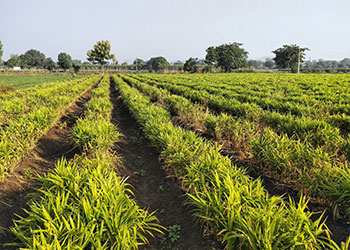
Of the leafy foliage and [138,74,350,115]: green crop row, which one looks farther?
the leafy foliage

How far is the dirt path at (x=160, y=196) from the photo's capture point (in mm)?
2268

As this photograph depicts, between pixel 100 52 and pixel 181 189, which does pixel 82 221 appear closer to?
pixel 181 189

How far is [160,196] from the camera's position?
10.3ft

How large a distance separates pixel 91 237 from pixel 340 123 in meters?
6.04

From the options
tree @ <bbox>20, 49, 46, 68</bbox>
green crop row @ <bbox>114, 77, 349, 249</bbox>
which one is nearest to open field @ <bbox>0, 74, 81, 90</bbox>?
green crop row @ <bbox>114, 77, 349, 249</bbox>

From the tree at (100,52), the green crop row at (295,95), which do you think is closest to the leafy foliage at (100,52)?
the tree at (100,52)

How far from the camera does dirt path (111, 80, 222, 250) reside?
7.44ft

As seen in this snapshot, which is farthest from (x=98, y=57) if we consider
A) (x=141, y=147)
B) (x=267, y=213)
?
(x=267, y=213)

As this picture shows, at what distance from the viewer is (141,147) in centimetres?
513

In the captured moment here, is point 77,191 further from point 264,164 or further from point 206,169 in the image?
point 264,164

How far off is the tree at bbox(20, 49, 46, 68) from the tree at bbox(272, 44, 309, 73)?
107 metres

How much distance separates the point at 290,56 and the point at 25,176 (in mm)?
70701

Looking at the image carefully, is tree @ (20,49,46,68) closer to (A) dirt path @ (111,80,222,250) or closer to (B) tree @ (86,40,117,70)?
(B) tree @ (86,40,117,70)

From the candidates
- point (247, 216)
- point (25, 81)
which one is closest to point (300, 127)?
point (247, 216)
